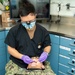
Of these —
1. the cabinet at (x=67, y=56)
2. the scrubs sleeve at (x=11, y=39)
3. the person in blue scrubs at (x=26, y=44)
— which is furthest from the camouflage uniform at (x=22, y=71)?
the cabinet at (x=67, y=56)

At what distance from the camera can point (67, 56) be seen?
222 centimetres

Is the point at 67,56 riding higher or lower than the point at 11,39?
lower

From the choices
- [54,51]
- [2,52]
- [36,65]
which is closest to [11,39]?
[36,65]

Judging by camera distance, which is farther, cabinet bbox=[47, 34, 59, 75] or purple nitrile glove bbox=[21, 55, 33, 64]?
cabinet bbox=[47, 34, 59, 75]

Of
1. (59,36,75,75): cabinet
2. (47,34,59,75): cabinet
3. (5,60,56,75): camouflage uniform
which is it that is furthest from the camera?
(47,34,59,75): cabinet

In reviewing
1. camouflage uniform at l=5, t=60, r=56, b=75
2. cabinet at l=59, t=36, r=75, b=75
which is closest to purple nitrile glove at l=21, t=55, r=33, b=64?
camouflage uniform at l=5, t=60, r=56, b=75

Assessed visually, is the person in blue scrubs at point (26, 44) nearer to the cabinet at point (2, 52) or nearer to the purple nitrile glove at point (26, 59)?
the purple nitrile glove at point (26, 59)

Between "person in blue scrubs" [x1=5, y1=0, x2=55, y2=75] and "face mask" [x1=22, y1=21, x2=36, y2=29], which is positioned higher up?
"face mask" [x1=22, y1=21, x2=36, y2=29]

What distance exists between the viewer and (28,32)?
6.64ft

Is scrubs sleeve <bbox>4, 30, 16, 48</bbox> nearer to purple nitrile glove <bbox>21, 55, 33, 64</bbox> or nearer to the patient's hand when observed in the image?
purple nitrile glove <bbox>21, 55, 33, 64</bbox>

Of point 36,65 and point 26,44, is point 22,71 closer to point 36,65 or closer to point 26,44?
point 36,65

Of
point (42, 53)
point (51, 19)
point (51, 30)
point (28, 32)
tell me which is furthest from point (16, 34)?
point (51, 19)

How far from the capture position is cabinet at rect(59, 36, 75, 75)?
2.15 m

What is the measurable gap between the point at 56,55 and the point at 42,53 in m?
0.39
